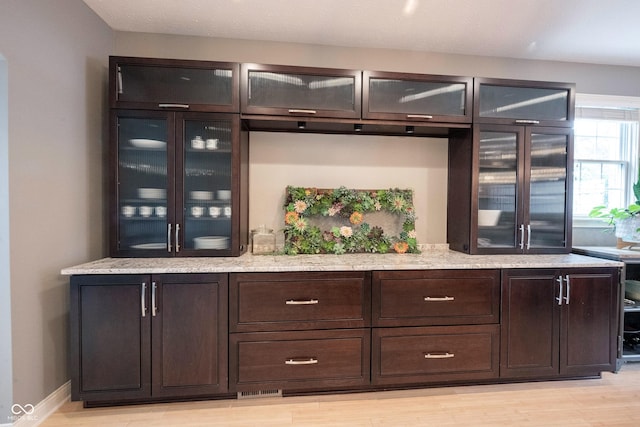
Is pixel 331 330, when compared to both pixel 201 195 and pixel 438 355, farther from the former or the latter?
pixel 201 195

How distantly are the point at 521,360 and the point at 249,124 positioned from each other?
2685 millimetres

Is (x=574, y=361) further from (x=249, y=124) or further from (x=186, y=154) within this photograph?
(x=186, y=154)

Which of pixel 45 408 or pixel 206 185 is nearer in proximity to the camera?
pixel 45 408

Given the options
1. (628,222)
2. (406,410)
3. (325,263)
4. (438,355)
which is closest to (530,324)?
(438,355)

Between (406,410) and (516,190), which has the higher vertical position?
(516,190)

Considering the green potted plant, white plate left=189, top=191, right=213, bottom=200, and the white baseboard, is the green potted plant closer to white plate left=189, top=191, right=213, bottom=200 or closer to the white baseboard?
white plate left=189, top=191, right=213, bottom=200

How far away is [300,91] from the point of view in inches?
88.5

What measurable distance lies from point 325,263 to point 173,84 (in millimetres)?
1665

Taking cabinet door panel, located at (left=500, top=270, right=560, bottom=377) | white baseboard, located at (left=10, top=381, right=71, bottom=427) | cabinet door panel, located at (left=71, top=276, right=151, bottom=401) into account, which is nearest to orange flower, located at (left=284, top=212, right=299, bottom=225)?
cabinet door panel, located at (left=71, top=276, right=151, bottom=401)

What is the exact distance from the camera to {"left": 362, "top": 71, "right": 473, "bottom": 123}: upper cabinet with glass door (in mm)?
2295

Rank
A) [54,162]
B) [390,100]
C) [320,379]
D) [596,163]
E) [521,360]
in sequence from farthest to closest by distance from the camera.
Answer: [596,163], [390,100], [521,360], [320,379], [54,162]

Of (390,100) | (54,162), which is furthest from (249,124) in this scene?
(54,162)

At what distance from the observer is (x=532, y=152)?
97.0 inches

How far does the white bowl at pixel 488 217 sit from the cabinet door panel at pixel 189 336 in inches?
79.8
